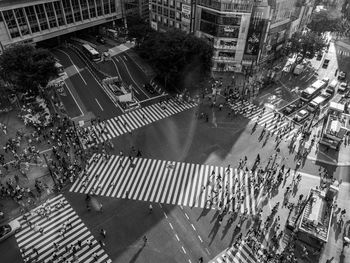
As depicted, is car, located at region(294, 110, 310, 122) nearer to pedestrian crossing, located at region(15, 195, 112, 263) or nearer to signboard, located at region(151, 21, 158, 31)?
pedestrian crossing, located at region(15, 195, 112, 263)

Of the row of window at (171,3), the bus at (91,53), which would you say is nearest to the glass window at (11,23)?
the bus at (91,53)

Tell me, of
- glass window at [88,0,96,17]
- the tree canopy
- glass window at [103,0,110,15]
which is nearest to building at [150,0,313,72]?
the tree canopy

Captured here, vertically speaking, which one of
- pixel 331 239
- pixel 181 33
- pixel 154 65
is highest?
pixel 181 33

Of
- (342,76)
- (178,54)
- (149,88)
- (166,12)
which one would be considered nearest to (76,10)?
(166,12)

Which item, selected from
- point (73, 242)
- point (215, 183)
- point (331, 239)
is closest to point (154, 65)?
point (215, 183)

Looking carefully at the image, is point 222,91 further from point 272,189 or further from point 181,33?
point 272,189
